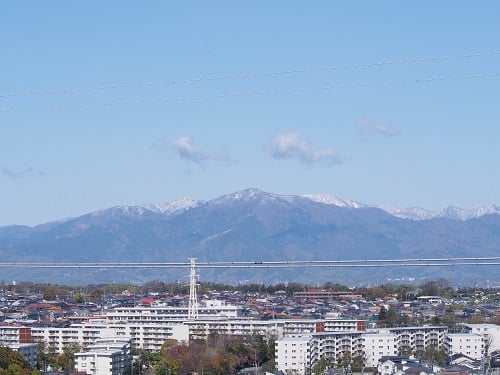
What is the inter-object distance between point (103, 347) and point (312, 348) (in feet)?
10.2

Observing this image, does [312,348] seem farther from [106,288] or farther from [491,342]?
[106,288]

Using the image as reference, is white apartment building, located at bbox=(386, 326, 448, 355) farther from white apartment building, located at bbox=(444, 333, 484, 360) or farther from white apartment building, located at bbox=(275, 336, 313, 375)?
white apartment building, located at bbox=(275, 336, 313, 375)

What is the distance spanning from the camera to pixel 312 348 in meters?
17.7

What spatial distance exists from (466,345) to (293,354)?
131 inches

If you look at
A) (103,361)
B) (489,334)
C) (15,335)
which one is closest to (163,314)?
(15,335)

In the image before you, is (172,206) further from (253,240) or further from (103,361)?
(103,361)

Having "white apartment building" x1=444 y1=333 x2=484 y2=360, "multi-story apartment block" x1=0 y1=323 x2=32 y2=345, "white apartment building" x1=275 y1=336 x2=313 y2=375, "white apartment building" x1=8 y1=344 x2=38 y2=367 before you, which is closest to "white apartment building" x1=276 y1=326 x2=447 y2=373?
"white apartment building" x1=275 y1=336 x2=313 y2=375

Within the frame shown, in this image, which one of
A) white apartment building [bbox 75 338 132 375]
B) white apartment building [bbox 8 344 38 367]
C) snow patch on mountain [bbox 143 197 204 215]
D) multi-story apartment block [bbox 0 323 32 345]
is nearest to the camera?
white apartment building [bbox 75 338 132 375]

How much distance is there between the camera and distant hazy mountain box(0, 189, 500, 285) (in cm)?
6375

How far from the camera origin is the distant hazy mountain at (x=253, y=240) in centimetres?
6375

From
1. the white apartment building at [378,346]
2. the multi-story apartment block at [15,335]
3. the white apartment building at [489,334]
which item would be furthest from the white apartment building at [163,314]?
the white apartment building at [489,334]

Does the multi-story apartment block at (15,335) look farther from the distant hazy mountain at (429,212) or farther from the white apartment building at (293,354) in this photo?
the distant hazy mountain at (429,212)

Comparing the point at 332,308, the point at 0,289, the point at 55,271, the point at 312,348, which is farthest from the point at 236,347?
the point at 55,271

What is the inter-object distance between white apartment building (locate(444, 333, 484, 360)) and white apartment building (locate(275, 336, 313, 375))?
2.74m
